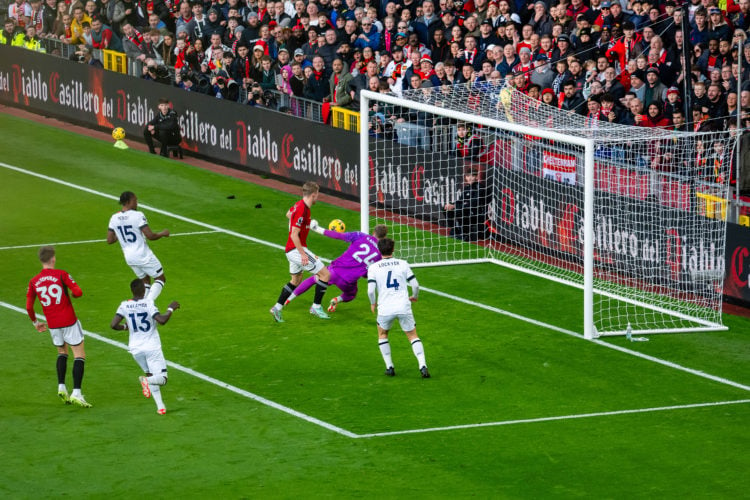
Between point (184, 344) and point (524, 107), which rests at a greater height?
point (524, 107)

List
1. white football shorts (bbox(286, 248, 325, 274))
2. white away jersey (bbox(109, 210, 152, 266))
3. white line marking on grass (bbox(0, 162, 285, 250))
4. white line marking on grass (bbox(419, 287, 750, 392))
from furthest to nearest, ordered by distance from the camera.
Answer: white line marking on grass (bbox(0, 162, 285, 250))
white football shorts (bbox(286, 248, 325, 274))
white away jersey (bbox(109, 210, 152, 266))
white line marking on grass (bbox(419, 287, 750, 392))

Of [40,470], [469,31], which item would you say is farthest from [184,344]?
[469,31]

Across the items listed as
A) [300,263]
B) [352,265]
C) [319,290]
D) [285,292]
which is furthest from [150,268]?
[352,265]

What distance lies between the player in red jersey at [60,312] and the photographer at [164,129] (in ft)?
47.8

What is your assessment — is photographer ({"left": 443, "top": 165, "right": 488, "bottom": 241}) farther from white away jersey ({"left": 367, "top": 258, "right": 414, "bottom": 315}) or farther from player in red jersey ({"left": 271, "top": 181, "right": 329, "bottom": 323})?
white away jersey ({"left": 367, "top": 258, "right": 414, "bottom": 315})

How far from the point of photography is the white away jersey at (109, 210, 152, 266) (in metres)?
18.5

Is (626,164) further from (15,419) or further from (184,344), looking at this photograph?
(15,419)

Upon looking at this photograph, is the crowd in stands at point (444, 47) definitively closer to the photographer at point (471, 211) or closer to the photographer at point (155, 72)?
the photographer at point (155, 72)

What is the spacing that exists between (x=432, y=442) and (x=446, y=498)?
1.58 m

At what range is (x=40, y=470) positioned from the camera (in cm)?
1409

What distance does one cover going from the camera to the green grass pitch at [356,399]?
45.6 ft

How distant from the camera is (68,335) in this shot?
1591cm

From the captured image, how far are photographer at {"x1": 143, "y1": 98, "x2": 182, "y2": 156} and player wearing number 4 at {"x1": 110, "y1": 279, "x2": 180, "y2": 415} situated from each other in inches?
596

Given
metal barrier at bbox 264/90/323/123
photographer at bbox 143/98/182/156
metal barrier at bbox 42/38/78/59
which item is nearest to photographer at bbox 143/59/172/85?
photographer at bbox 143/98/182/156
